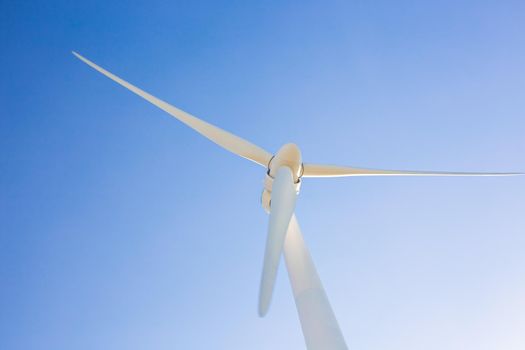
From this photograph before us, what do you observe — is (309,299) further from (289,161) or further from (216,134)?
(216,134)

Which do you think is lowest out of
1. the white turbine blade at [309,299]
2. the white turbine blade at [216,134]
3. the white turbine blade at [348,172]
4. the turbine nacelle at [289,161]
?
the white turbine blade at [309,299]

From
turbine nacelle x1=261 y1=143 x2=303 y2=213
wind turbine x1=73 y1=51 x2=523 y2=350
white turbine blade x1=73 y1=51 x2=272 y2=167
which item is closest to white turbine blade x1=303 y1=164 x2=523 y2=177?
wind turbine x1=73 y1=51 x2=523 y2=350

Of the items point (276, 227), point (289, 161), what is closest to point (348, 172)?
point (289, 161)

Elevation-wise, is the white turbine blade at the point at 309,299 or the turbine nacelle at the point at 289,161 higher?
the turbine nacelle at the point at 289,161

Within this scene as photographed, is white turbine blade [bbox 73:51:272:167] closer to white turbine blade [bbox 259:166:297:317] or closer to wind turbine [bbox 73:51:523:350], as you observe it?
wind turbine [bbox 73:51:523:350]

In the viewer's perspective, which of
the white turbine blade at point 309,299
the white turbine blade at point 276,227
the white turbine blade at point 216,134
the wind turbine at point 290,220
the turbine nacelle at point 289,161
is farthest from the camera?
the white turbine blade at point 216,134

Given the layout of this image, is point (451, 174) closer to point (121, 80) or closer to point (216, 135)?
point (216, 135)

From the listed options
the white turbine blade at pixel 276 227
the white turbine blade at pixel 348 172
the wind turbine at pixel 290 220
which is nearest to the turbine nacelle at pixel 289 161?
the wind turbine at pixel 290 220

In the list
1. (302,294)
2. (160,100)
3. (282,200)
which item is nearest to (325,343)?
(302,294)

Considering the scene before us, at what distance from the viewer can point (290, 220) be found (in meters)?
12.6

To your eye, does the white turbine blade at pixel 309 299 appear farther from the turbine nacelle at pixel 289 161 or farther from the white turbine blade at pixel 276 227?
the white turbine blade at pixel 276 227

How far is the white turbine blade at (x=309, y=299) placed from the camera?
11705 mm

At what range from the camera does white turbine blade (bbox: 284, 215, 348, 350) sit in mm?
11705

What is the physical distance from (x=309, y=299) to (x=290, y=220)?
206cm
